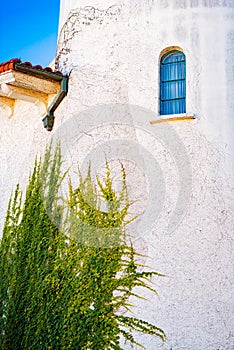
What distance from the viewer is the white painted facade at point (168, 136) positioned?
668 centimetres

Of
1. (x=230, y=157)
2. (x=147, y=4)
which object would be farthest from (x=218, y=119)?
(x=147, y=4)

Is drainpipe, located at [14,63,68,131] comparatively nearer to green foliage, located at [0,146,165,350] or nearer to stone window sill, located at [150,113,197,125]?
green foliage, located at [0,146,165,350]

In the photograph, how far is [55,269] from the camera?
7.13m

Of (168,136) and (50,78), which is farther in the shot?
(50,78)

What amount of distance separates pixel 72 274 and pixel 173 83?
3.86 meters

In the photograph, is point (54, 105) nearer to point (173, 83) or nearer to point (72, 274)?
point (173, 83)

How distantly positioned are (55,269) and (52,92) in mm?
4058

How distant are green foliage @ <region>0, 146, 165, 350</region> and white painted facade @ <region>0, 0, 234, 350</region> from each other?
377 mm

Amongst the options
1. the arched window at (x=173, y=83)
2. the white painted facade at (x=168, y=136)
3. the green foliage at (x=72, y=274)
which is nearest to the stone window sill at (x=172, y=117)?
the white painted facade at (x=168, y=136)

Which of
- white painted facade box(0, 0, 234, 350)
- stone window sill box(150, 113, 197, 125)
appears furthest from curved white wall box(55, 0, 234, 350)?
stone window sill box(150, 113, 197, 125)

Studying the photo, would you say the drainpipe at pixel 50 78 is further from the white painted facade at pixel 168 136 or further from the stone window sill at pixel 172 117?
the stone window sill at pixel 172 117

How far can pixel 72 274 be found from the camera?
6.98 m

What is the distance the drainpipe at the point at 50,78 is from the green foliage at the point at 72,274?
1645mm

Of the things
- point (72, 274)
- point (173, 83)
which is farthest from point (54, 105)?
point (72, 274)
